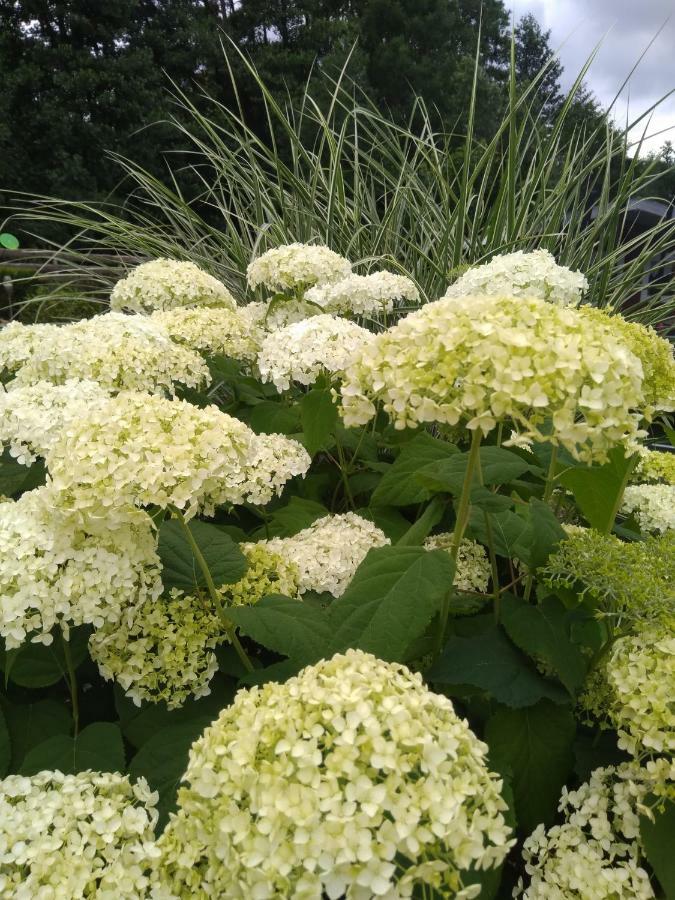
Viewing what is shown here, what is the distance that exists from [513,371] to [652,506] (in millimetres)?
1246

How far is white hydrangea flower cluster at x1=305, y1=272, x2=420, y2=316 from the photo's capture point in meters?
2.71

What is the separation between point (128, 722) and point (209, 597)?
30cm

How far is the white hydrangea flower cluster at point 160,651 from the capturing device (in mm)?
1297

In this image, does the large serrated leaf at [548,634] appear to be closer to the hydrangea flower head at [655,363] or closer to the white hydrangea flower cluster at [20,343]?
the hydrangea flower head at [655,363]

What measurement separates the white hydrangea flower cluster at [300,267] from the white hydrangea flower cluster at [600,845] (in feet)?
7.30

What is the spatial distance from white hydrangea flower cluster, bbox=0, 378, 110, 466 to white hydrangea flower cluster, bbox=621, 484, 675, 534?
156 centimetres

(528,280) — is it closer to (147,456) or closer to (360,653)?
(147,456)

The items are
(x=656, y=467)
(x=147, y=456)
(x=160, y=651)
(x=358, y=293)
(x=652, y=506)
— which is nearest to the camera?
(x=147, y=456)

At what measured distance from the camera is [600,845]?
1082mm

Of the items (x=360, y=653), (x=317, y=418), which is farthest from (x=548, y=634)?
(x=317, y=418)

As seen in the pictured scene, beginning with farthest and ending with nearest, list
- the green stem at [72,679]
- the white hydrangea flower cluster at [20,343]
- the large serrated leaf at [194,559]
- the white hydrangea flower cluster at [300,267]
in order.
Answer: the white hydrangea flower cluster at [300,267], the white hydrangea flower cluster at [20,343], the large serrated leaf at [194,559], the green stem at [72,679]

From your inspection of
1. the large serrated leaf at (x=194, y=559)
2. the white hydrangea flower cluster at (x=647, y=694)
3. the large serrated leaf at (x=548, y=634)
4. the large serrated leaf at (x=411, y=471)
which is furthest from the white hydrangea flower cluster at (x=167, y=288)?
the white hydrangea flower cluster at (x=647, y=694)

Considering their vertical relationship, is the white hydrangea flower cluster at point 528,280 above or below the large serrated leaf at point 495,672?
above

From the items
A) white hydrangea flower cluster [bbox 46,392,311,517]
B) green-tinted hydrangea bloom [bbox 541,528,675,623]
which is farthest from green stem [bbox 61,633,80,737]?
green-tinted hydrangea bloom [bbox 541,528,675,623]
